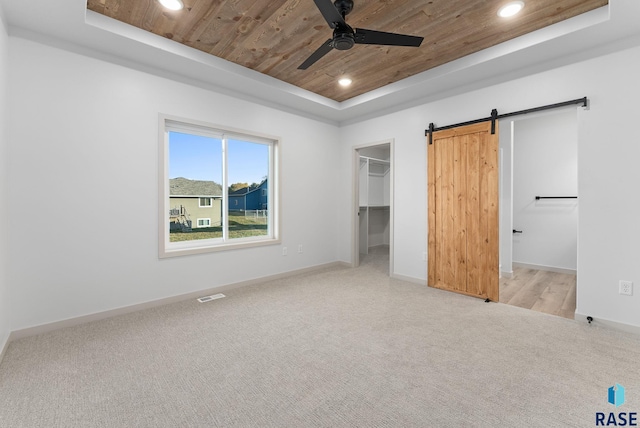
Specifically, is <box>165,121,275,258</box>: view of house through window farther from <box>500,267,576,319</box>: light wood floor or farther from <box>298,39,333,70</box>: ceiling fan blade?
<box>500,267,576,319</box>: light wood floor

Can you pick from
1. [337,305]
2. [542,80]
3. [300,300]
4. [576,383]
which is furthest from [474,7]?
[300,300]

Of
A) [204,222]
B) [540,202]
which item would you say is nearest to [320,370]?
[204,222]

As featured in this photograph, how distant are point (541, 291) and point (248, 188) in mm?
4204

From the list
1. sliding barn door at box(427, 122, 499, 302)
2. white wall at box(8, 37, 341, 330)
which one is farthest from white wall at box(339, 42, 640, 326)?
white wall at box(8, 37, 341, 330)

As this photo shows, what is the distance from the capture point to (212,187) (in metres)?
3.86

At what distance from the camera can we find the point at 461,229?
12.0ft

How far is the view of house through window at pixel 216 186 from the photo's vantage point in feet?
11.6

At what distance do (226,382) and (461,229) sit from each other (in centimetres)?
313

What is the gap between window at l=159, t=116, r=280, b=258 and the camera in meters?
3.43

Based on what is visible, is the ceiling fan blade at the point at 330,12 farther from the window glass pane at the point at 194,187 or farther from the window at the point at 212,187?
the window glass pane at the point at 194,187

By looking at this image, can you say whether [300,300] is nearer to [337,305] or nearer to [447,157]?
[337,305]

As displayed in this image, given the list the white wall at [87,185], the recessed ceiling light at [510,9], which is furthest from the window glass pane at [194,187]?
the recessed ceiling light at [510,9]

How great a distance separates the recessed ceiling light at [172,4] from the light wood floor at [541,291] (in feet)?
14.5

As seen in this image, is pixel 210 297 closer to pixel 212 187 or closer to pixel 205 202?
pixel 205 202
